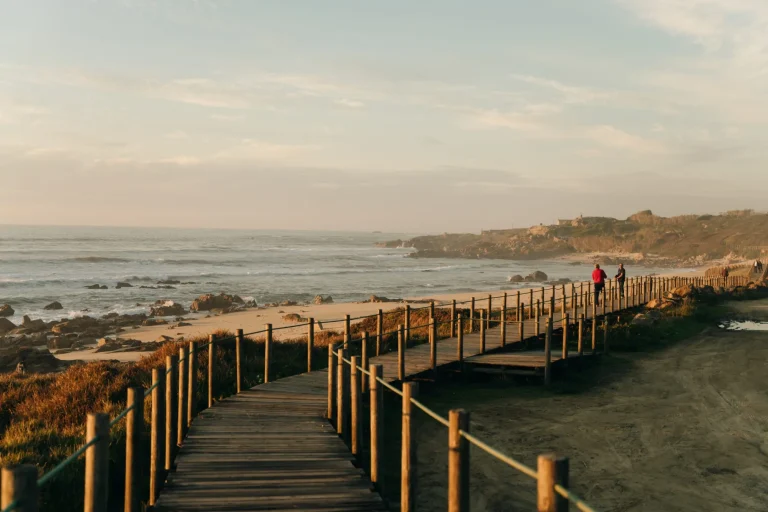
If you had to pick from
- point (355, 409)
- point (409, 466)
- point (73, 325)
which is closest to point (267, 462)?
point (355, 409)

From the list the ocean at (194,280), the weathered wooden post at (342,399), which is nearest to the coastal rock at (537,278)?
the ocean at (194,280)

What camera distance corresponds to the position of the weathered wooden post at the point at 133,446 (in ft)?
20.4

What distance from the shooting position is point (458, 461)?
17.3 feet

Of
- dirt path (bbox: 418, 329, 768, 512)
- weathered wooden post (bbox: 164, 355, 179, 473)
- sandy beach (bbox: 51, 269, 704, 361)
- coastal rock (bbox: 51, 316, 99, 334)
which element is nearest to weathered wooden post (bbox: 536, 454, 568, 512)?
dirt path (bbox: 418, 329, 768, 512)

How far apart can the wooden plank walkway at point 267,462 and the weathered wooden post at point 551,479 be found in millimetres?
3094

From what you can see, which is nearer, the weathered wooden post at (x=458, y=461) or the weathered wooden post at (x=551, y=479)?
the weathered wooden post at (x=551, y=479)

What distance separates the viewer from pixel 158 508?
6.39m

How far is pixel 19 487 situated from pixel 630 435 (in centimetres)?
1001

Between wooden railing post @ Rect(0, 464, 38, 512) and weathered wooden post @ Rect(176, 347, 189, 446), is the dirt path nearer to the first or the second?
weathered wooden post @ Rect(176, 347, 189, 446)

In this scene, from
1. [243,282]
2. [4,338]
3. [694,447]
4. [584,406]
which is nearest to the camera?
[694,447]

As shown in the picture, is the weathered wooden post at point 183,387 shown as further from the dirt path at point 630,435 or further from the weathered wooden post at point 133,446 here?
the dirt path at point 630,435

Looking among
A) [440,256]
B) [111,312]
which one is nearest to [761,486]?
[111,312]

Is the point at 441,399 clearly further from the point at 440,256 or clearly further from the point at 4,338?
the point at 440,256

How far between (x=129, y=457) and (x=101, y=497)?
139 centimetres
